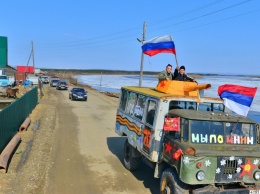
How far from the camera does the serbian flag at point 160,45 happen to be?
36.5 feet

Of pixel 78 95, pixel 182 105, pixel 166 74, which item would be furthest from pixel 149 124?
pixel 78 95

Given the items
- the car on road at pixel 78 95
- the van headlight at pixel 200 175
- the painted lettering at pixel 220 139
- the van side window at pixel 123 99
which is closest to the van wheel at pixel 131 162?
the van side window at pixel 123 99

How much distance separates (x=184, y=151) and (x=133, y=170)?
414 cm

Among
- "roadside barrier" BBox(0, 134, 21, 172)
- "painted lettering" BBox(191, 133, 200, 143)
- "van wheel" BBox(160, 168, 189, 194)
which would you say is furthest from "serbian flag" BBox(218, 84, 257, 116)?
"roadside barrier" BBox(0, 134, 21, 172)

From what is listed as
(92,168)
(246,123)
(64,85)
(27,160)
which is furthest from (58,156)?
(64,85)

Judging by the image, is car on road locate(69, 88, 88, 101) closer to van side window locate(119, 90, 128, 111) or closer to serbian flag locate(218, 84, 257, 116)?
van side window locate(119, 90, 128, 111)

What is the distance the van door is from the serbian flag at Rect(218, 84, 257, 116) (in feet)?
5.92

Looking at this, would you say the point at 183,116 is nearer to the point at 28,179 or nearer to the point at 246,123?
the point at 246,123

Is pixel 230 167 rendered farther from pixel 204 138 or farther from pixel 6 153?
pixel 6 153

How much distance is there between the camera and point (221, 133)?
7.24 meters

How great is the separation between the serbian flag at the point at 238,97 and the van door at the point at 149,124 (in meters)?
1.80

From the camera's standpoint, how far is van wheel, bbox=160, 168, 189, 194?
6971mm

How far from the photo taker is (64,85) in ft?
167

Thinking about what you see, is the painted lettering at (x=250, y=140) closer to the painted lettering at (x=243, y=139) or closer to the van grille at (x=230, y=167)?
the painted lettering at (x=243, y=139)
